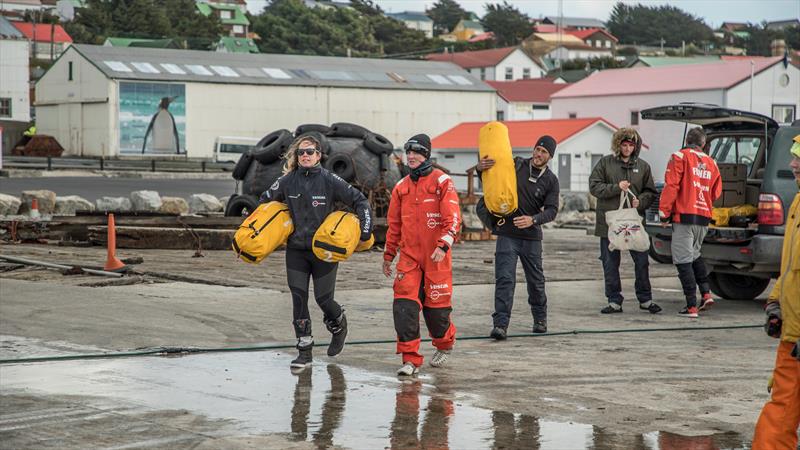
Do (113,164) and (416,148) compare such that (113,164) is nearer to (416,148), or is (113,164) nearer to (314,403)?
(416,148)

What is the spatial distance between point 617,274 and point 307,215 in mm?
4691

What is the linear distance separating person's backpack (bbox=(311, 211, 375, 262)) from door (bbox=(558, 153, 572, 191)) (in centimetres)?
5158

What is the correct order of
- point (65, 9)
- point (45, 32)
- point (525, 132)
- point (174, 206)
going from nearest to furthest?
1. point (174, 206)
2. point (525, 132)
3. point (45, 32)
4. point (65, 9)

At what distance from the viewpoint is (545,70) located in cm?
12406

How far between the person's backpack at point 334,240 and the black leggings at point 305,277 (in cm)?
17

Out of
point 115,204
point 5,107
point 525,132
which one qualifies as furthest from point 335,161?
point 5,107

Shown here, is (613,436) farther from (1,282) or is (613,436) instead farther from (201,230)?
(201,230)

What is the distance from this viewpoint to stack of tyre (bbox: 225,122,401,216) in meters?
22.3

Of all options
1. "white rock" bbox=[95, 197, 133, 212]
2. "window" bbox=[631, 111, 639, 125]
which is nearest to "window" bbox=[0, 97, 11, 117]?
"window" bbox=[631, 111, 639, 125]

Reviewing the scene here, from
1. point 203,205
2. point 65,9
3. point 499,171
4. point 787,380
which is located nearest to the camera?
point 787,380

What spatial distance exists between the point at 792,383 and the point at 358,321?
21.0 feet

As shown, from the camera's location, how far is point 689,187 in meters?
12.6

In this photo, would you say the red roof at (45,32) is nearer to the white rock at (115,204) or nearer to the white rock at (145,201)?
the white rock at (145,201)

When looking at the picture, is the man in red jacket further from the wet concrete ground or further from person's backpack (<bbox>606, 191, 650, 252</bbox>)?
the wet concrete ground
